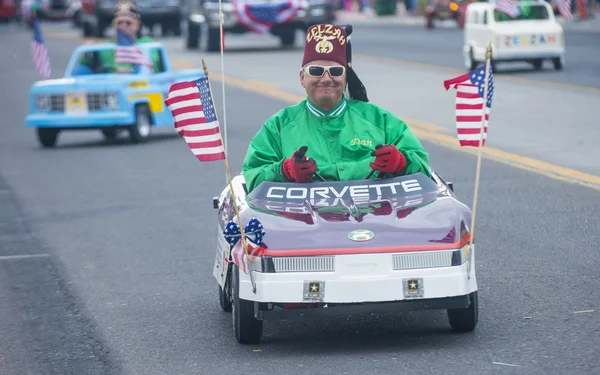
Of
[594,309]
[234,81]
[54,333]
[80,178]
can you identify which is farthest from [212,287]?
[234,81]

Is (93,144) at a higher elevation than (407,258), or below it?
below

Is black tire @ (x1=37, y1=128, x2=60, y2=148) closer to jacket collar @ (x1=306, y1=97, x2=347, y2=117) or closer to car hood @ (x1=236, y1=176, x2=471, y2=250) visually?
jacket collar @ (x1=306, y1=97, x2=347, y2=117)

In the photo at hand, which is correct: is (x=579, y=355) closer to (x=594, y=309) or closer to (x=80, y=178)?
(x=594, y=309)

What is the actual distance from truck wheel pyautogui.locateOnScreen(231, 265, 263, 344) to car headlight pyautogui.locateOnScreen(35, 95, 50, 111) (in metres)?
11.9

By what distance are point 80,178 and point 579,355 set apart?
9.57 metres

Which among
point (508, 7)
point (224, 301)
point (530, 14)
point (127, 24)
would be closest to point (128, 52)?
point (127, 24)

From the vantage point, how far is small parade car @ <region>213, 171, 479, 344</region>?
617cm

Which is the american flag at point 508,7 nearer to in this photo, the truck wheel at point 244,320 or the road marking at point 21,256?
the road marking at point 21,256

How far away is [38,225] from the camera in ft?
38.9

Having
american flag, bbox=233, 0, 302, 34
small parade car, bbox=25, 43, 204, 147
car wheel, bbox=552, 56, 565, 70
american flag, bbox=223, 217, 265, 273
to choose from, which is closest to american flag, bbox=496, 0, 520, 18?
car wheel, bbox=552, 56, 565, 70

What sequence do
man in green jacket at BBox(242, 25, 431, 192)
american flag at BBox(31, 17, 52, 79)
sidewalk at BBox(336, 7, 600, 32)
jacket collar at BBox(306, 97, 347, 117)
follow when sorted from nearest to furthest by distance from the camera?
man in green jacket at BBox(242, 25, 431, 192) < jacket collar at BBox(306, 97, 347, 117) < american flag at BBox(31, 17, 52, 79) < sidewalk at BBox(336, 7, 600, 32)

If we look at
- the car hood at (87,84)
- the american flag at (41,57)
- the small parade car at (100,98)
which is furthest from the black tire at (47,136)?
the american flag at (41,57)

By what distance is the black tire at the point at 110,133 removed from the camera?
19.2 meters

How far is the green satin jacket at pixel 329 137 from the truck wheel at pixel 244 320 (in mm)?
723
